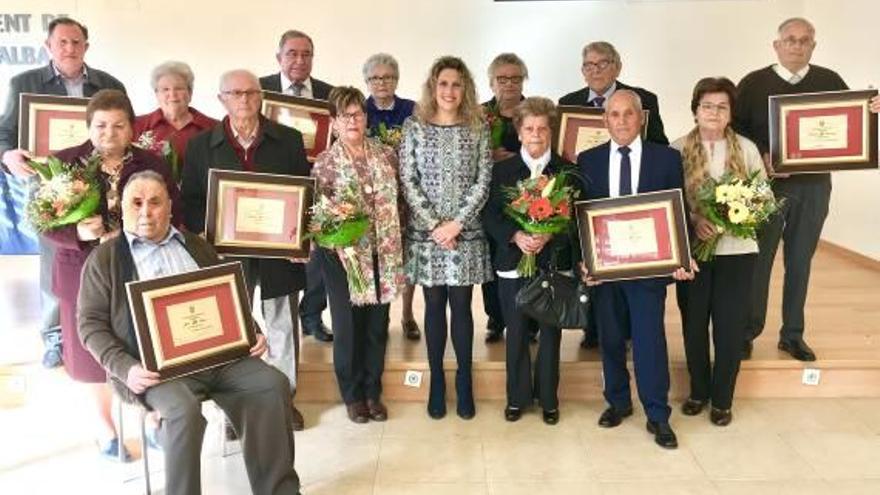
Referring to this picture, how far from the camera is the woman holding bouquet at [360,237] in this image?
3133mm

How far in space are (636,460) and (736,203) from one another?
1.16 metres

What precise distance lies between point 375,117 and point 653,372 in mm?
1915

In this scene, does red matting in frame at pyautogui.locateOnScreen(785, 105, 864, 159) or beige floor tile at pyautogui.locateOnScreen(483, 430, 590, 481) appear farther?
red matting in frame at pyautogui.locateOnScreen(785, 105, 864, 159)

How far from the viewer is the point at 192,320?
8.26ft

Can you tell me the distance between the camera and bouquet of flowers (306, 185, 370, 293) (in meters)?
2.96

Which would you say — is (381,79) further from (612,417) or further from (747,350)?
(747,350)

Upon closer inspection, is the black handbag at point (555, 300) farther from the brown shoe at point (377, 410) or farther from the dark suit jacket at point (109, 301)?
the dark suit jacket at point (109, 301)

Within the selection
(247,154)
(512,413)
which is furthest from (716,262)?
(247,154)

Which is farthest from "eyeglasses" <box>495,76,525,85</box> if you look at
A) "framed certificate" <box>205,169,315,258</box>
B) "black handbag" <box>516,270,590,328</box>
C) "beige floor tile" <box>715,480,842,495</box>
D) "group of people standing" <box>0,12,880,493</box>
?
"beige floor tile" <box>715,480,842,495</box>

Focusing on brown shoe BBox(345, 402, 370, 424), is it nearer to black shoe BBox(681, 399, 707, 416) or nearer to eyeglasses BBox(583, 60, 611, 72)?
black shoe BBox(681, 399, 707, 416)

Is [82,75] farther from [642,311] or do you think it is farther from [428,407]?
[642,311]

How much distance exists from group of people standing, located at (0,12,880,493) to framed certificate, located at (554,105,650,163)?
0.83ft

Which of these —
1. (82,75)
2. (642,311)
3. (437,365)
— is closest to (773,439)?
(642,311)

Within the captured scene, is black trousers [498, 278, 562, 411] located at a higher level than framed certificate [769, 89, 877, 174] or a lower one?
lower
